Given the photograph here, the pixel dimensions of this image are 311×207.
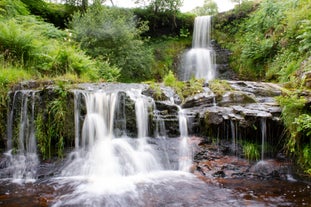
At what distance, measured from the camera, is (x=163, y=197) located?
4.26m

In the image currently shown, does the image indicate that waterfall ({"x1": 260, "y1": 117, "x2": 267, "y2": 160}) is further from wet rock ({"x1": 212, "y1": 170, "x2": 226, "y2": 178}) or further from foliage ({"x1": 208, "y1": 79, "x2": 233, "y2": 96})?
foliage ({"x1": 208, "y1": 79, "x2": 233, "y2": 96})

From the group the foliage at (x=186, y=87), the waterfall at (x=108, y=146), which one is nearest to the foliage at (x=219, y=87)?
the foliage at (x=186, y=87)

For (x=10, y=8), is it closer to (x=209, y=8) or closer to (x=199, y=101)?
(x=199, y=101)

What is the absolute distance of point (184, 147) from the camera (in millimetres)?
5848

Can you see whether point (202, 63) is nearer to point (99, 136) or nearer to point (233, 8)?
point (233, 8)

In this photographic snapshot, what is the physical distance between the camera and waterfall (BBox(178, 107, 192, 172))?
218 inches

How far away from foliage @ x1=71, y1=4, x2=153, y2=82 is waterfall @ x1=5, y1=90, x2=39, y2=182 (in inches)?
167

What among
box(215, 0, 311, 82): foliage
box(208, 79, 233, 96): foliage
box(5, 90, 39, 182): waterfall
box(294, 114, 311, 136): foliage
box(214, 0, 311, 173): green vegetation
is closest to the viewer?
box(294, 114, 311, 136): foliage

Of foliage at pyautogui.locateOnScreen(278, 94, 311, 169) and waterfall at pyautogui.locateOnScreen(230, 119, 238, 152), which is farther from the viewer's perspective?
waterfall at pyautogui.locateOnScreen(230, 119, 238, 152)

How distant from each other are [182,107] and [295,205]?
134 inches

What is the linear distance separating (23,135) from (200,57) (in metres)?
9.29

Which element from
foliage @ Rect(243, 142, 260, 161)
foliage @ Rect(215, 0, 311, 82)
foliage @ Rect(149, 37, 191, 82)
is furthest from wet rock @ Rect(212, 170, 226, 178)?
foliage @ Rect(149, 37, 191, 82)

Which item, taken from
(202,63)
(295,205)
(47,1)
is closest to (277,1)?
(202,63)

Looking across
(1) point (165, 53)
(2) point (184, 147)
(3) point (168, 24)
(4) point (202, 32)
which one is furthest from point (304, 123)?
(3) point (168, 24)
